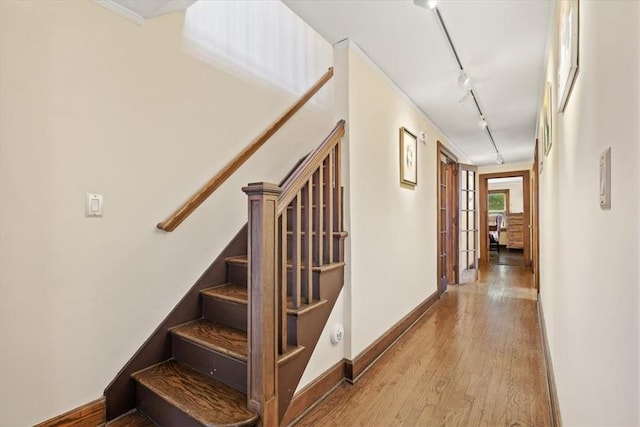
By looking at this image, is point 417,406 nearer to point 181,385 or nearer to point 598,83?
point 181,385

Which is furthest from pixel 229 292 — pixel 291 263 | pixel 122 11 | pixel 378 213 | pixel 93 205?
pixel 122 11

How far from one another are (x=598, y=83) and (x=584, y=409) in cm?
97

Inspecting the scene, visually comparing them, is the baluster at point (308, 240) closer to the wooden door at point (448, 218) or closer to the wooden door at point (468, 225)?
the wooden door at point (448, 218)

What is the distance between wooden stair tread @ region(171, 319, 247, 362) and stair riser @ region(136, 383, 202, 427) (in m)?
0.31

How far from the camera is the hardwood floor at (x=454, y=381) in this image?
1.76m

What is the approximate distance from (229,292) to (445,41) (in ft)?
7.61

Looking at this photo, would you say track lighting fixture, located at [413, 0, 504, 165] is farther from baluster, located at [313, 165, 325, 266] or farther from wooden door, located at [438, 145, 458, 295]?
baluster, located at [313, 165, 325, 266]

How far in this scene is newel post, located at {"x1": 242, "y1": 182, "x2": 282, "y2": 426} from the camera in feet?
4.66

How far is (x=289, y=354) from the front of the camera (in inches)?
62.6

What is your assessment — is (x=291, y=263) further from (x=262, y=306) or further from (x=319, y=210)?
(x=262, y=306)

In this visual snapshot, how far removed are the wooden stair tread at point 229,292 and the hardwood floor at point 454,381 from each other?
777mm

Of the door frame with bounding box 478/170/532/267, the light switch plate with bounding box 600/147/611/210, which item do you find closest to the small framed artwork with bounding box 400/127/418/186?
the light switch plate with bounding box 600/147/611/210

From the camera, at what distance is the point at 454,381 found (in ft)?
6.97

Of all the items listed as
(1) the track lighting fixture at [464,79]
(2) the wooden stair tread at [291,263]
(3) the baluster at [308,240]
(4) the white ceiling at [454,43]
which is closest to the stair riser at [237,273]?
(2) the wooden stair tread at [291,263]
